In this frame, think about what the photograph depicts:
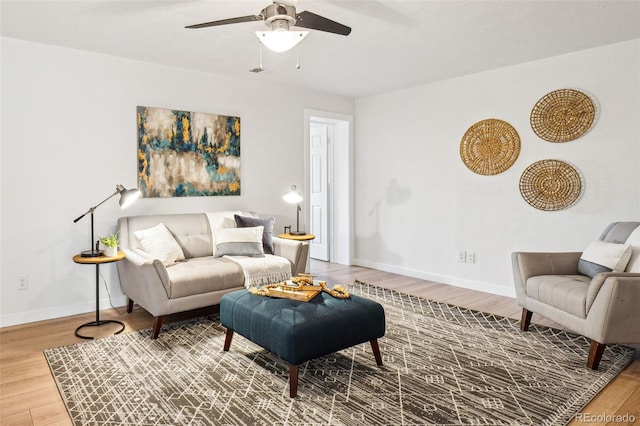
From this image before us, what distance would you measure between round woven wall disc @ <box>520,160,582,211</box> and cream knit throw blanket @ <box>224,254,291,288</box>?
259cm

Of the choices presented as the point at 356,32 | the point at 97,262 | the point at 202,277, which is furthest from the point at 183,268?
the point at 356,32

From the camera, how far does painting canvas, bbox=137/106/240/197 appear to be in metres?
4.24

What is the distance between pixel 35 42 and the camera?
3.61m

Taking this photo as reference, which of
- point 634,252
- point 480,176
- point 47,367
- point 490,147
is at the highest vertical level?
point 490,147

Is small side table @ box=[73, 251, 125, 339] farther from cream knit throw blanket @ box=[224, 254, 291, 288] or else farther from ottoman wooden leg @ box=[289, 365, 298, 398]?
ottoman wooden leg @ box=[289, 365, 298, 398]

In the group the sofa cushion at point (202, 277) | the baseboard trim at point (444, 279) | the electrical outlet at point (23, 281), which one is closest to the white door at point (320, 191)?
the baseboard trim at point (444, 279)

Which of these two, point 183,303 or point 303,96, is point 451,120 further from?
point 183,303

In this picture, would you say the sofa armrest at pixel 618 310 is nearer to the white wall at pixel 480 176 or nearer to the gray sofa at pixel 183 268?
the white wall at pixel 480 176

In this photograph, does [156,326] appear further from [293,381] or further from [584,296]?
[584,296]

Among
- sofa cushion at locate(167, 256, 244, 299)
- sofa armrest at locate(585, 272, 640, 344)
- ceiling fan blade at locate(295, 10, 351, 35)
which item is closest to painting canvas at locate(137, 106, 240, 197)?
sofa cushion at locate(167, 256, 244, 299)

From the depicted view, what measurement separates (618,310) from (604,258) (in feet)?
2.17

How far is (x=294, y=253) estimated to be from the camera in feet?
13.4

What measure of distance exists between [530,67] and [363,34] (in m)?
1.96

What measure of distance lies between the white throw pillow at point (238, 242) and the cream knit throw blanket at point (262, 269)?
0.21 feet
